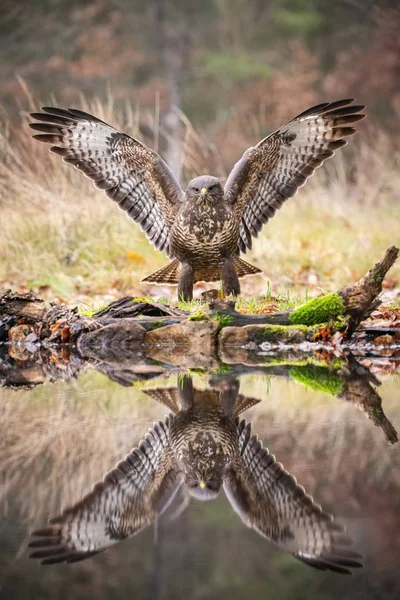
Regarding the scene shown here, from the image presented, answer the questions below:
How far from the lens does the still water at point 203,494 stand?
2.53 m

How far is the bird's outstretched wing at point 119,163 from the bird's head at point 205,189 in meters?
0.45

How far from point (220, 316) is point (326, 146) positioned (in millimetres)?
1996

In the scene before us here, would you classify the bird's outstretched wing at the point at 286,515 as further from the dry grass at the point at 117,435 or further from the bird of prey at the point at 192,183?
the bird of prey at the point at 192,183

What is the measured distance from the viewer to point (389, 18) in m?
22.8

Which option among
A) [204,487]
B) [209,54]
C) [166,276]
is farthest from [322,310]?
[209,54]

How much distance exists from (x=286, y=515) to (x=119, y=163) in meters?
5.29

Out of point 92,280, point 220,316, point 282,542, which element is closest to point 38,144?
point 92,280

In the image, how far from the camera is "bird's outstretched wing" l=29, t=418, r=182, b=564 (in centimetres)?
281

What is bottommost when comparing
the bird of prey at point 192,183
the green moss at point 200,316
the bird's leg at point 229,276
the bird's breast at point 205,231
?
the green moss at point 200,316

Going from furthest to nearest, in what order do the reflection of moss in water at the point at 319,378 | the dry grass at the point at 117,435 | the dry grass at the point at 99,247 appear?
1. the dry grass at the point at 99,247
2. the reflection of moss in water at the point at 319,378
3. the dry grass at the point at 117,435

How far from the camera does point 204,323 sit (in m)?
6.93

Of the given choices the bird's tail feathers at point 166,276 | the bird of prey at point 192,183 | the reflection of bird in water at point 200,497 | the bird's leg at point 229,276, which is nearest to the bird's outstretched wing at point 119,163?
A: the bird of prey at point 192,183

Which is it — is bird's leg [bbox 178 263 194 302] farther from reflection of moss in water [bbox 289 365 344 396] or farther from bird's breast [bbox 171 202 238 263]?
reflection of moss in water [bbox 289 365 344 396]

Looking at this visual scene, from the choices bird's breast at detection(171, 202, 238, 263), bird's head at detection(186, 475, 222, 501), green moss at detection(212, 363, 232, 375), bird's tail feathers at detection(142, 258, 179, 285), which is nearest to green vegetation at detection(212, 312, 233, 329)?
bird's breast at detection(171, 202, 238, 263)
